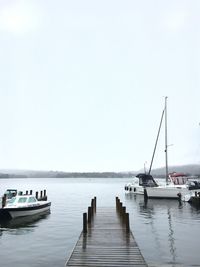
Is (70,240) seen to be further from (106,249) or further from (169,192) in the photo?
(169,192)

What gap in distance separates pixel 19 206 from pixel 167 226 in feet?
52.2

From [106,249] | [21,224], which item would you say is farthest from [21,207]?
[106,249]

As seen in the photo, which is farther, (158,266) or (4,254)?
(4,254)

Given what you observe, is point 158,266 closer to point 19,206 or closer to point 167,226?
point 167,226

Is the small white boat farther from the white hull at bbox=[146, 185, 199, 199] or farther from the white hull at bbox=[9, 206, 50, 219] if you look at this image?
the white hull at bbox=[146, 185, 199, 199]

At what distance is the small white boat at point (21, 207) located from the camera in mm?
34697

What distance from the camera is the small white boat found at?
3470cm

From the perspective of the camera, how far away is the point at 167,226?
32469 millimetres

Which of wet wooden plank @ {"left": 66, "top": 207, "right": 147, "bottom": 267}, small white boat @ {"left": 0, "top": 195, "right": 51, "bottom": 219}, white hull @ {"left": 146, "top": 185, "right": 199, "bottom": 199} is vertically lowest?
wet wooden plank @ {"left": 66, "top": 207, "right": 147, "bottom": 267}

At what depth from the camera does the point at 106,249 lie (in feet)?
55.7

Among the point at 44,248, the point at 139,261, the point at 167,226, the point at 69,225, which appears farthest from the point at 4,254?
the point at 167,226

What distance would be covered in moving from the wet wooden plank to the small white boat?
1361cm

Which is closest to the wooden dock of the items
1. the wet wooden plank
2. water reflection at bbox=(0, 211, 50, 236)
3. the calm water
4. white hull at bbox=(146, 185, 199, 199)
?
the wet wooden plank

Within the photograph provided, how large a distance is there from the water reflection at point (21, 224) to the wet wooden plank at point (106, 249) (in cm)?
933
